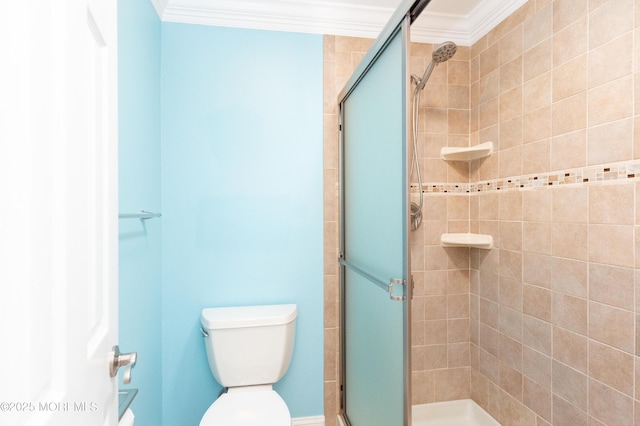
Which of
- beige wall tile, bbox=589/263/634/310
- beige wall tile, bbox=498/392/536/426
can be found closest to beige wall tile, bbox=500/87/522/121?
beige wall tile, bbox=589/263/634/310

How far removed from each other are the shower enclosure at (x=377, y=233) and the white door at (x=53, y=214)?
81cm

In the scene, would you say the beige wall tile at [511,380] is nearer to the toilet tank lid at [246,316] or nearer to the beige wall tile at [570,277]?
the beige wall tile at [570,277]

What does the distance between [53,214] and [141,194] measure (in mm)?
1021

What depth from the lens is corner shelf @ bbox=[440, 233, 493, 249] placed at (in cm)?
175

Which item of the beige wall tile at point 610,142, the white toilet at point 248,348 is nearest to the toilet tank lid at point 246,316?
the white toilet at point 248,348

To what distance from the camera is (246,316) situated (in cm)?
153

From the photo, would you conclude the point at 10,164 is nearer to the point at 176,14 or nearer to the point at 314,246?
the point at 314,246

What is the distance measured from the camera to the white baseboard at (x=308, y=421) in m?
1.72

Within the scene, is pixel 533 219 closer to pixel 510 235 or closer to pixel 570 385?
pixel 510 235

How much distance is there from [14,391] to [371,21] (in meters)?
2.08

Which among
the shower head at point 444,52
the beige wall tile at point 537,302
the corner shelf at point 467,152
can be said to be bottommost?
the beige wall tile at point 537,302

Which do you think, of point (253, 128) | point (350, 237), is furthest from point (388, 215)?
point (253, 128)

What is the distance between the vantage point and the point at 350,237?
164 cm

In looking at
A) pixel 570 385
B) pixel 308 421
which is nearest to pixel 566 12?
pixel 570 385
